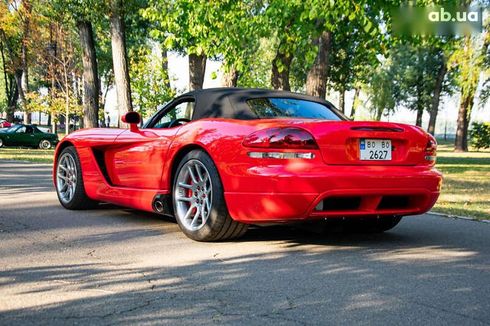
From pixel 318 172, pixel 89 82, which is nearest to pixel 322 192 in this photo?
pixel 318 172

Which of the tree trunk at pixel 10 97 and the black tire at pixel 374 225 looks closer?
the black tire at pixel 374 225

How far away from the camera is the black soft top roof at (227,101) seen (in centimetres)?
512

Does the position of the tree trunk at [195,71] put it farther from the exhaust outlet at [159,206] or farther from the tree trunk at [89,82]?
the exhaust outlet at [159,206]

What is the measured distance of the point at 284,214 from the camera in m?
4.44

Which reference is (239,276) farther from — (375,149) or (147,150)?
(147,150)

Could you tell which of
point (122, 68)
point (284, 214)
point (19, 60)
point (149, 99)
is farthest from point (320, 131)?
point (19, 60)

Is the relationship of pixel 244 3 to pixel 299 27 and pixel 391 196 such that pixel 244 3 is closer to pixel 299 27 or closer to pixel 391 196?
pixel 299 27

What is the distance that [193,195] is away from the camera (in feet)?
16.7

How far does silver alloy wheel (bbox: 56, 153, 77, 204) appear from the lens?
6.96m

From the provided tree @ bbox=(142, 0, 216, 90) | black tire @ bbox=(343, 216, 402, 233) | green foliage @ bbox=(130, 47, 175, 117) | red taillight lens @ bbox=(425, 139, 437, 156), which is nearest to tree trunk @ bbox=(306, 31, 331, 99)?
tree @ bbox=(142, 0, 216, 90)

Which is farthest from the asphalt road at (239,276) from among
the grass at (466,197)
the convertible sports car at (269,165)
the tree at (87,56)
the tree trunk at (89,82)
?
the tree trunk at (89,82)

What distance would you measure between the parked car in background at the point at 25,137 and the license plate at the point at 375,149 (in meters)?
30.2

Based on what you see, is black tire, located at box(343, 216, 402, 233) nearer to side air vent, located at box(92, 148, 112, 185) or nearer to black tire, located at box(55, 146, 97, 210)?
side air vent, located at box(92, 148, 112, 185)

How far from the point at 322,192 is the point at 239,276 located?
3.20 feet
